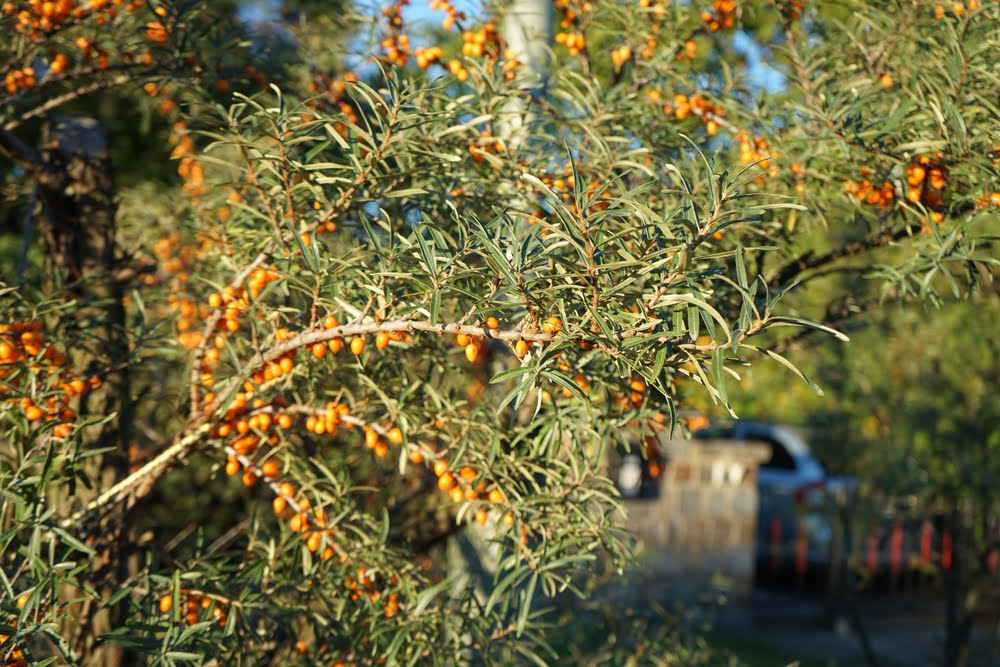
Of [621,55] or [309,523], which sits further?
[621,55]

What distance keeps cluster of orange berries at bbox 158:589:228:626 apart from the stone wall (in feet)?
18.4

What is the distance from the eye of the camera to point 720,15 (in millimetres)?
3135

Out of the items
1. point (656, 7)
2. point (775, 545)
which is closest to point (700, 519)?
point (775, 545)

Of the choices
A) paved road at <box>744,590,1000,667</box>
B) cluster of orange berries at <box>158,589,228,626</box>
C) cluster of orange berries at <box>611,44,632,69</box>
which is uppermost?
cluster of orange berries at <box>611,44,632,69</box>

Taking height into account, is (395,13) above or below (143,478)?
above

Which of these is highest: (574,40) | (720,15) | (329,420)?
(720,15)

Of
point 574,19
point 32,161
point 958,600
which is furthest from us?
point 958,600

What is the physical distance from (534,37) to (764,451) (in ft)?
19.0

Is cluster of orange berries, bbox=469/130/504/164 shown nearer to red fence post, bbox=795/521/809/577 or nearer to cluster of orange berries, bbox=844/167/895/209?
cluster of orange berries, bbox=844/167/895/209

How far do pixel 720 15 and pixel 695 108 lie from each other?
1.76ft

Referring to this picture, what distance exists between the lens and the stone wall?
7.76 meters

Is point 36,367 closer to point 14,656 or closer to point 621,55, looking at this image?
point 14,656

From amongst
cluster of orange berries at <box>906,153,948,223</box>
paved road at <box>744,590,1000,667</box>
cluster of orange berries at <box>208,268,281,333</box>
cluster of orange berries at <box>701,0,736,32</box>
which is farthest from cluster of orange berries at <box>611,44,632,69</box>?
paved road at <box>744,590,1000,667</box>

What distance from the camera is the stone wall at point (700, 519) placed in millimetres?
7758
